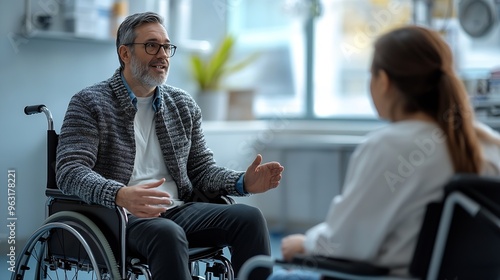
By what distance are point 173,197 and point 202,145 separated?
0.71ft

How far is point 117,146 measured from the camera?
2.18 meters

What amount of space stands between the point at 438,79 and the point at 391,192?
0.78 feet

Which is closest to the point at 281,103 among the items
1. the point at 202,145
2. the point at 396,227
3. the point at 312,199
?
the point at 312,199

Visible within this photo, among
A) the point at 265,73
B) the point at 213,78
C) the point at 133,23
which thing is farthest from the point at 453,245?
the point at 265,73

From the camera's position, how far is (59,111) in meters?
3.10

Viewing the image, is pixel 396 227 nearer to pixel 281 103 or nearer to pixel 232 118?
pixel 232 118

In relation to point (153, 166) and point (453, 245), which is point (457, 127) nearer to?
point (453, 245)

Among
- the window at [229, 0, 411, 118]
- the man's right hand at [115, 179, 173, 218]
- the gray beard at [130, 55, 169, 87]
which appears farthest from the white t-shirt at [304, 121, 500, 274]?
the window at [229, 0, 411, 118]

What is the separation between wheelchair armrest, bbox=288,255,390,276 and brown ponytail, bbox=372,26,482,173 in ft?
0.81

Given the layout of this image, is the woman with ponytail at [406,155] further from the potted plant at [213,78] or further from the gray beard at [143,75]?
the potted plant at [213,78]

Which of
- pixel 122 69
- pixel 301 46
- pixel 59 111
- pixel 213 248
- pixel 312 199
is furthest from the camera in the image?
pixel 301 46

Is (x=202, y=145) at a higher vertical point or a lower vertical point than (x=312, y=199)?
higher

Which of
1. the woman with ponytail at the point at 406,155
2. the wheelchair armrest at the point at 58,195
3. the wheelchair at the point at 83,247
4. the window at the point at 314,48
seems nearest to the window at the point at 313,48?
the window at the point at 314,48

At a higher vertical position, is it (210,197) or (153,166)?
(153,166)
